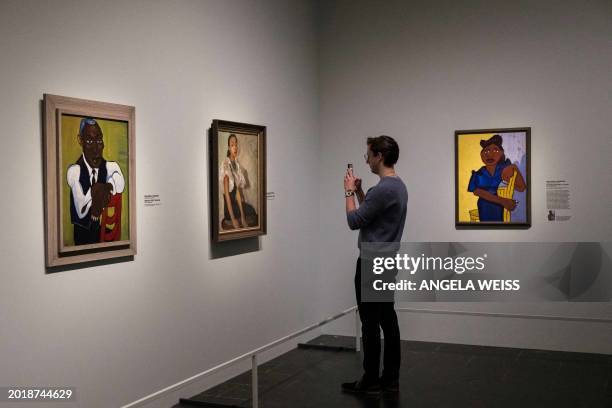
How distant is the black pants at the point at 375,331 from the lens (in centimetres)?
619

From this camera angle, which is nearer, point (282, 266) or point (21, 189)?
point (21, 189)

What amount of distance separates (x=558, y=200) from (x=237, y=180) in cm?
362

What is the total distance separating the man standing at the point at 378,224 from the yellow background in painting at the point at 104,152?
1839mm

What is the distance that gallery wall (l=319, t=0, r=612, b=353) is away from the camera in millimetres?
8023

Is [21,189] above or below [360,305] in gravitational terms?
above

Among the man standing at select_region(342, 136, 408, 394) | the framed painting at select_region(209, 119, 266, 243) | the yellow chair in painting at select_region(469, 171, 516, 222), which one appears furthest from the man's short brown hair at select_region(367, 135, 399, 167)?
the yellow chair in painting at select_region(469, 171, 516, 222)

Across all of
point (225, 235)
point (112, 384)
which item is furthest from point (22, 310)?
point (225, 235)

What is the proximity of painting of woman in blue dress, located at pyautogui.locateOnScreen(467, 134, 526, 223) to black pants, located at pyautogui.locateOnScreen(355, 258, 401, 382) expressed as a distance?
2618 mm

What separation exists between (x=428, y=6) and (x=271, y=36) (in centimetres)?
202

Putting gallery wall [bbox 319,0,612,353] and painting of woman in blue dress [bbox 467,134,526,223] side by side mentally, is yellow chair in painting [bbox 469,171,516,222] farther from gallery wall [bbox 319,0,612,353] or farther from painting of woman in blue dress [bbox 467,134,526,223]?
gallery wall [bbox 319,0,612,353]

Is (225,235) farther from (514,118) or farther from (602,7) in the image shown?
(602,7)

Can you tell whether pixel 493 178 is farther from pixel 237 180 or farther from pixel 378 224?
pixel 237 180

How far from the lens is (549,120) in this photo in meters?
8.16

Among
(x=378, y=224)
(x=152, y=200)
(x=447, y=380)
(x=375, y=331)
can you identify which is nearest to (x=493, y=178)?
(x=447, y=380)
